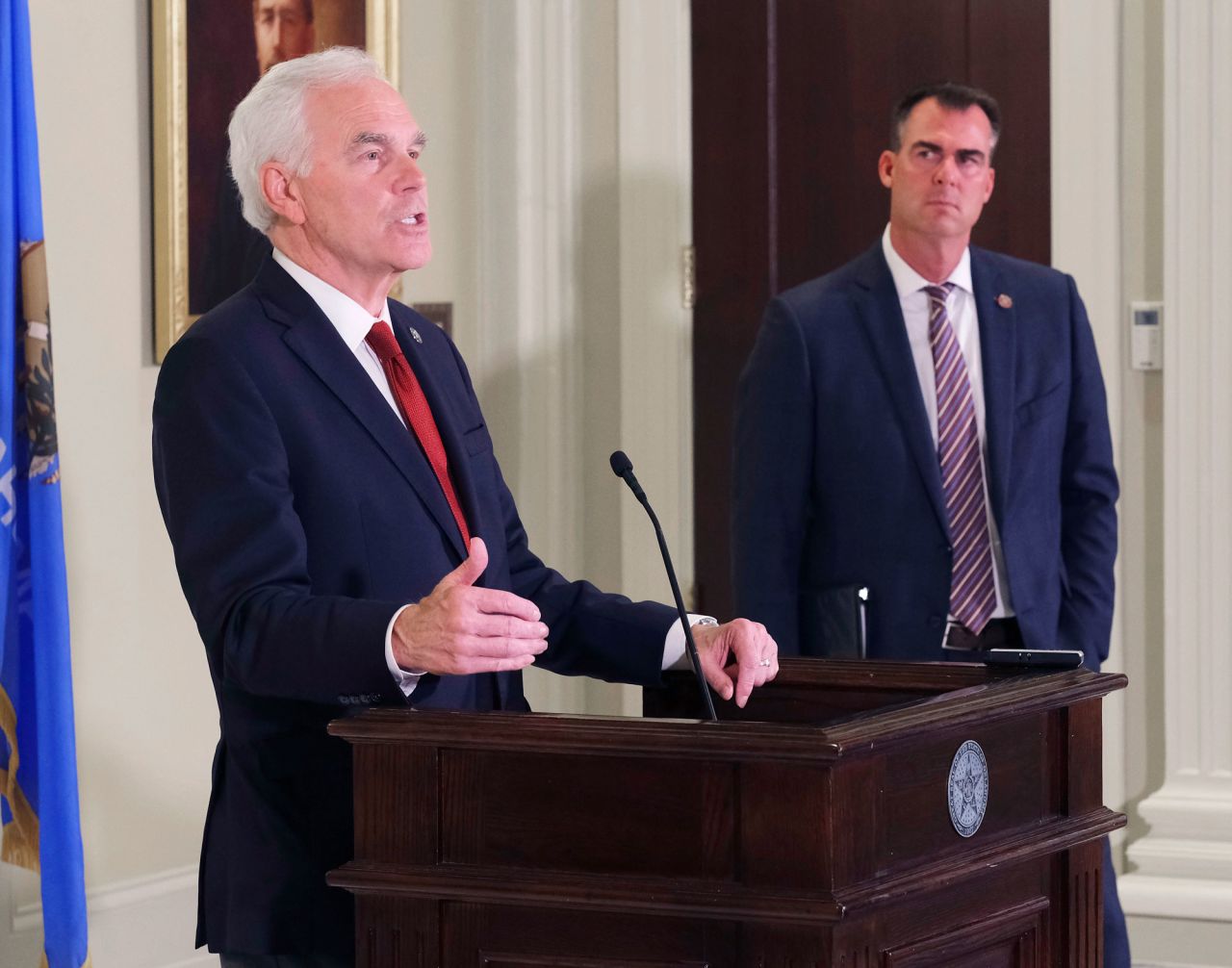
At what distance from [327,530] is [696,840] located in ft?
2.12

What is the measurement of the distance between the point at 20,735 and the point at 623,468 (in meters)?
1.61

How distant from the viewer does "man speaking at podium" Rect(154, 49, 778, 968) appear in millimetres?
1997

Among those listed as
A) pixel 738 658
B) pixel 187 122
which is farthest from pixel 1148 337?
pixel 738 658

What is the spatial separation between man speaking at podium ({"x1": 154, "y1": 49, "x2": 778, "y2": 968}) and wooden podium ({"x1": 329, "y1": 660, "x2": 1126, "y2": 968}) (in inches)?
2.8

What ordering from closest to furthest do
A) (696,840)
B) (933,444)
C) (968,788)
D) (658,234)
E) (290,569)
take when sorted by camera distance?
1. (696,840)
2. (968,788)
3. (290,569)
4. (933,444)
5. (658,234)

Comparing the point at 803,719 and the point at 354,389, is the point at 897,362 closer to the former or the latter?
the point at 803,719

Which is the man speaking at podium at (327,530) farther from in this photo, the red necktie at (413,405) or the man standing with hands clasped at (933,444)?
the man standing with hands clasped at (933,444)

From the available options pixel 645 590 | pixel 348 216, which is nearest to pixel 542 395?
pixel 645 590

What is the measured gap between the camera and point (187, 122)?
4105 mm

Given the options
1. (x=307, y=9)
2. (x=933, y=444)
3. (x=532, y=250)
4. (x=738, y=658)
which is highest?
(x=307, y=9)

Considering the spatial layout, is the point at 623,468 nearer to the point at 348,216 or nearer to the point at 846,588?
the point at 348,216

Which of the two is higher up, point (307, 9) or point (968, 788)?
point (307, 9)

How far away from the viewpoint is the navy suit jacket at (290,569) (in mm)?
2025

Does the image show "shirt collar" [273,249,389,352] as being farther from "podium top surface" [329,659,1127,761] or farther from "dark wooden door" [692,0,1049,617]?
"dark wooden door" [692,0,1049,617]
